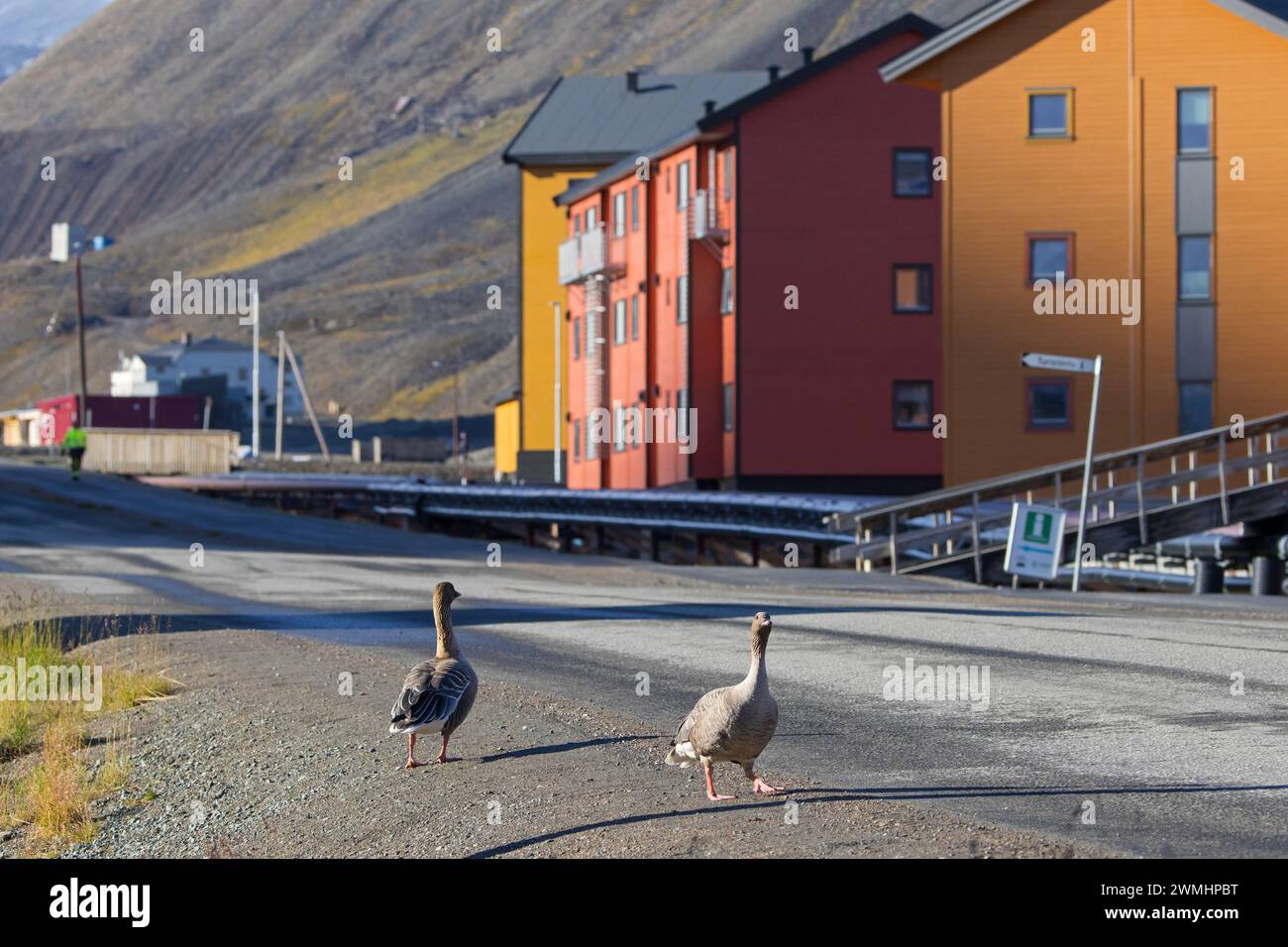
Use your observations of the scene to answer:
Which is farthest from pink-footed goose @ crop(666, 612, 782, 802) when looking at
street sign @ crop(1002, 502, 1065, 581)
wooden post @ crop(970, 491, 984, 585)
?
wooden post @ crop(970, 491, 984, 585)

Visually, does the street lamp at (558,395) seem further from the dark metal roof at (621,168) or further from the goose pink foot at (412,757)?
the goose pink foot at (412,757)

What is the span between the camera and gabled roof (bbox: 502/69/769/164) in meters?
75.6

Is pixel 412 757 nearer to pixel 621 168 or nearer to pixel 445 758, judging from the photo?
pixel 445 758

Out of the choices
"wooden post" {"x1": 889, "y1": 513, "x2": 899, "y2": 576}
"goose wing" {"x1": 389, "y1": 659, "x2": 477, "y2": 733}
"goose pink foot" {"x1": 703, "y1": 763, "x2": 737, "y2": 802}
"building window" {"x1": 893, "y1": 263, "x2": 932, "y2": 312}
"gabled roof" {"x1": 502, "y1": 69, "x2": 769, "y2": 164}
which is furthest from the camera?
"gabled roof" {"x1": 502, "y1": 69, "x2": 769, "y2": 164}

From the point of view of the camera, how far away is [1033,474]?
109 ft

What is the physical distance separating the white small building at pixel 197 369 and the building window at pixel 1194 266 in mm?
119468

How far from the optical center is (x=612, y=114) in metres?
77.1

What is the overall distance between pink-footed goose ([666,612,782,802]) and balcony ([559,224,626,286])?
5590 centimetres

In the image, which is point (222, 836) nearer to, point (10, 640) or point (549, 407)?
point (10, 640)

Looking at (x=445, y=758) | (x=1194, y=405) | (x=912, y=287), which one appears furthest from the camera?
(x=912, y=287)

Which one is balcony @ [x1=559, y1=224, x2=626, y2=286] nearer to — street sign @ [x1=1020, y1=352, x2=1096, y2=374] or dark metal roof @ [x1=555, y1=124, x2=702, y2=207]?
dark metal roof @ [x1=555, y1=124, x2=702, y2=207]

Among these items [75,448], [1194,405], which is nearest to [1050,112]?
[1194,405]

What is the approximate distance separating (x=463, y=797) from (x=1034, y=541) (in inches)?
716

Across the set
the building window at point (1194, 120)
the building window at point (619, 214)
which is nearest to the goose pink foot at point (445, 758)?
the building window at point (1194, 120)
